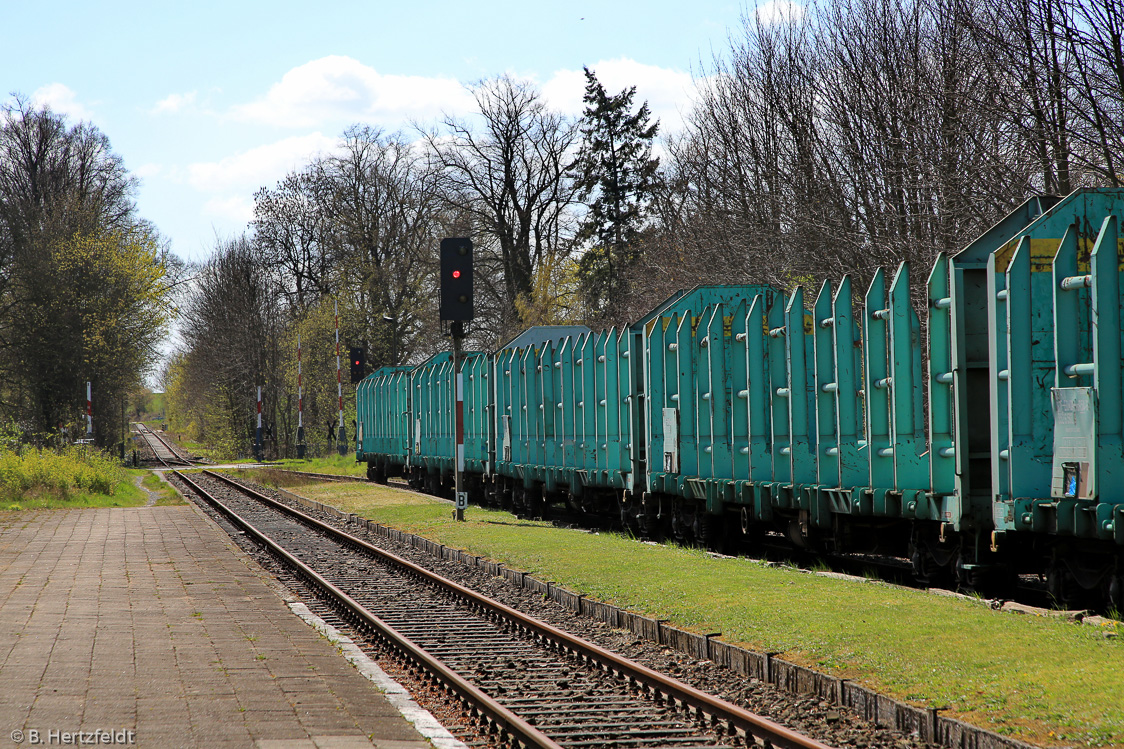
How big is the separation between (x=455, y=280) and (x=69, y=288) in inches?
1031

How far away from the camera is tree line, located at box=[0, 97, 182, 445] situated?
37.6 m

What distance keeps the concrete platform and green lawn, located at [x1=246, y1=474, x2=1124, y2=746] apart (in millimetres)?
2733

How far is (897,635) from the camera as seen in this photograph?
7.27m

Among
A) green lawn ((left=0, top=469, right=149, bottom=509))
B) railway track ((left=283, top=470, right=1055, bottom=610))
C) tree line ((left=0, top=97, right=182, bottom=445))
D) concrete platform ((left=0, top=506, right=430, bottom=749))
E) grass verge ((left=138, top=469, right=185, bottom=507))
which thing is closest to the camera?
concrete platform ((left=0, top=506, right=430, bottom=749))

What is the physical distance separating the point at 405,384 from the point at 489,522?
13149mm

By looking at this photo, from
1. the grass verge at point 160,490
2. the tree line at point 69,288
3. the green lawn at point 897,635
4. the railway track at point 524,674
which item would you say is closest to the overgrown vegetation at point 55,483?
the grass verge at point 160,490

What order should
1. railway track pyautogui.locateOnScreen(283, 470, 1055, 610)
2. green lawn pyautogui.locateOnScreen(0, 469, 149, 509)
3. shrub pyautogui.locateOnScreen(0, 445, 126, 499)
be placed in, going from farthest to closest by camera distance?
shrub pyautogui.locateOnScreen(0, 445, 126, 499) < green lawn pyautogui.locateOnScreen(0, 469, 149, 509) < railway track pyautogui.locateOnScreen(283, 470, 1055, 610)

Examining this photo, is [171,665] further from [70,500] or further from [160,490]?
[160,490]

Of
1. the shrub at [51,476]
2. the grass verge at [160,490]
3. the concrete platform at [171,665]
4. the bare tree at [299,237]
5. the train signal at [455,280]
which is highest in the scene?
the bare tree at [299,237]

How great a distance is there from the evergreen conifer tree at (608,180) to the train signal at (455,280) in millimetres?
26877

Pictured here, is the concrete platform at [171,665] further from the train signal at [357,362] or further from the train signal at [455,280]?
the train signal at [357,362]

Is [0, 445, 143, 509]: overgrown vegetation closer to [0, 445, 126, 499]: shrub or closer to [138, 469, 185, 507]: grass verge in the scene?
[0, 445, 126, 499]: shrub

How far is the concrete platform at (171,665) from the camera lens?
18.6ft

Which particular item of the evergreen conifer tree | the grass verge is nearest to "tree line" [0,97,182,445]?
the grass verge
